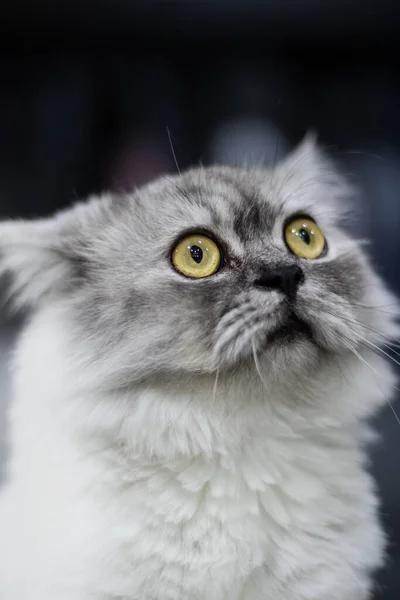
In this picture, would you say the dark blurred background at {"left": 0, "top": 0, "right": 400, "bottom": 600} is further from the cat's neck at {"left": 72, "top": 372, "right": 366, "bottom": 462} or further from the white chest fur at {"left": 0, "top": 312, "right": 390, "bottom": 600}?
the cat's neck at {"left": 72, "top": 372, "right": 366, "bottom": 462}

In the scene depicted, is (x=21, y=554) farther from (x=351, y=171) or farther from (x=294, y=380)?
(x=351, y=171)

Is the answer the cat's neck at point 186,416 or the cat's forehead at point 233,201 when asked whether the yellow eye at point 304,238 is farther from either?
the cat's neck at point 186,416

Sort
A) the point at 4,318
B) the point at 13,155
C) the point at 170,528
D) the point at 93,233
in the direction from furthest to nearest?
1. the point at 13,155
2. the point at 4,318
3. the point at 93,233
4. the point at 170,528

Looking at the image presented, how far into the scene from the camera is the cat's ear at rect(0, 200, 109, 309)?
1.03 meters

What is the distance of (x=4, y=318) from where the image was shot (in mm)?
1222

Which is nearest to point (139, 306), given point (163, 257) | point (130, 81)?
point (163, 257)

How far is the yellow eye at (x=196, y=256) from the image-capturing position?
978 millimetres

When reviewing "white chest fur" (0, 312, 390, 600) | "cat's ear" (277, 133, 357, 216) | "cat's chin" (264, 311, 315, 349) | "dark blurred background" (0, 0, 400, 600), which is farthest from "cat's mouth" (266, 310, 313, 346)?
"dark blurred background" (0, 0, 400, 600)

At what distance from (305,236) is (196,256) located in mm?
229

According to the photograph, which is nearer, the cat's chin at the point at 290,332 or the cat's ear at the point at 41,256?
the cat's chin at the point at 290,332

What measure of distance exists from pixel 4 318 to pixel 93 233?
0.28 metres

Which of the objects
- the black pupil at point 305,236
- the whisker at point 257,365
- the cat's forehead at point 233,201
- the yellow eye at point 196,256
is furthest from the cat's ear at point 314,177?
the whisker at point 257,365

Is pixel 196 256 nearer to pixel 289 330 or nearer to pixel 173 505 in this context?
pixel 289 330

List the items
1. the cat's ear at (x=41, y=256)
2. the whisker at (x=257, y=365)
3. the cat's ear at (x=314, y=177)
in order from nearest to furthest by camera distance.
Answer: the whisker at (x=257, y=365), the cat's ear at (x=41, y=256), the cat's ear at (x=314, y=177)
